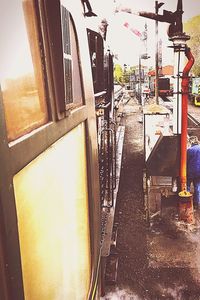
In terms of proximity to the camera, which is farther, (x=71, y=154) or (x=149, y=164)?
(x=149, y=164)

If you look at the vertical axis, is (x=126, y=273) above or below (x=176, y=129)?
below

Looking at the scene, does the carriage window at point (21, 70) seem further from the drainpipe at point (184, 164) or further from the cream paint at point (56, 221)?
the drainpipe at point (184, 164)

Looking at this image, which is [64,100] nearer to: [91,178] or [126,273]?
[91,178]

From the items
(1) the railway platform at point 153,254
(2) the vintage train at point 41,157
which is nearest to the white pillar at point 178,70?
(1) the railway platform at point 153,254

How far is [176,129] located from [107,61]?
2.70 meters

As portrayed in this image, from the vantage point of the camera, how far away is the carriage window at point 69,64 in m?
1.53

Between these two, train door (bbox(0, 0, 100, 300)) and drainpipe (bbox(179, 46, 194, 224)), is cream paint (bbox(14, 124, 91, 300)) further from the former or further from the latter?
drainpipe (bbox(179, 46, 194, 224))

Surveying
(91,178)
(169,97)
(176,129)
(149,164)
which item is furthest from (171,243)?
(169,97)

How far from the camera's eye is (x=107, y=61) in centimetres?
482

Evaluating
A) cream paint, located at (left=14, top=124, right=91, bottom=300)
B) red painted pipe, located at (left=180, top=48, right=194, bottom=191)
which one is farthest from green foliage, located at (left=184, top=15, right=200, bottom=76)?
cream paint, located at (left=14, top=124, right=91, bottom=300)

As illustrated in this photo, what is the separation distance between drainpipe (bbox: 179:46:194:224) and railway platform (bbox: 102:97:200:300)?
21 centimetres

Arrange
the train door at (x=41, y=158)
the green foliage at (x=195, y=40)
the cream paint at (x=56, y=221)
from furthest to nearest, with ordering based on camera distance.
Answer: the green foliage at (x=195, y=40)
the cream paint at (x=56, y=221)
the train door at (x=41, y=158)

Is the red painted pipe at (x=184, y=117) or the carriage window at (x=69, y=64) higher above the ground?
the carriage window at (x=69, y=64)

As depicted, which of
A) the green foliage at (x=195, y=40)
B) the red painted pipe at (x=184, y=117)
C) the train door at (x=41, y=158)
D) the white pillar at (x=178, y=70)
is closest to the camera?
the train door at (x=41, y=158)
